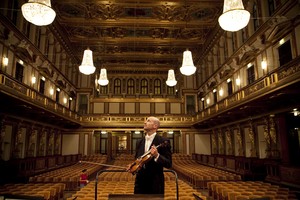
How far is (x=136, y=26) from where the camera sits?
56.7ft

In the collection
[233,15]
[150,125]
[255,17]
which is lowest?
[150,125]

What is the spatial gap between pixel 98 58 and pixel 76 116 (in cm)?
667

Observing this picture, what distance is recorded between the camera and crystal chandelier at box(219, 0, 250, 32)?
18.7 ft

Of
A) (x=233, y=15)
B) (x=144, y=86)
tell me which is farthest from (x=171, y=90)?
(x=233, y=15)

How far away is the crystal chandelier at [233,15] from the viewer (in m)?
5.70

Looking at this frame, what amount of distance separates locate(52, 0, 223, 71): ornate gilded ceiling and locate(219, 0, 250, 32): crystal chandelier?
378 inches

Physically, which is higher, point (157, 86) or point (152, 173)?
point (157, 86)

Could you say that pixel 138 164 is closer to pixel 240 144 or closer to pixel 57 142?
pixel 240 144

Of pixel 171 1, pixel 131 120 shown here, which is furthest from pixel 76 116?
pixel 171 1

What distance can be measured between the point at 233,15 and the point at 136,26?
12.2 m

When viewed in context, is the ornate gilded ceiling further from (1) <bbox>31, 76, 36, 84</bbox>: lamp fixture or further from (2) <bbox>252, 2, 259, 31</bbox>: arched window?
(1) <bbox>31, 76, 36, 84</bbox>: lamp fixture

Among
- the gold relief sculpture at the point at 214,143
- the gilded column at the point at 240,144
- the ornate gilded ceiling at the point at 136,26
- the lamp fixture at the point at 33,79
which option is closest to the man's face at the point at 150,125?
the ornate gilded ceiling at the point at 136,26

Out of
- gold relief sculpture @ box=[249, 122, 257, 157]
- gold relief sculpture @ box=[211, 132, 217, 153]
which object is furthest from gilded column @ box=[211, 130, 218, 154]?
gold relief sculpture @ box=[249, 122, 257, 157]

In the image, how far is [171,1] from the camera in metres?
14.7
